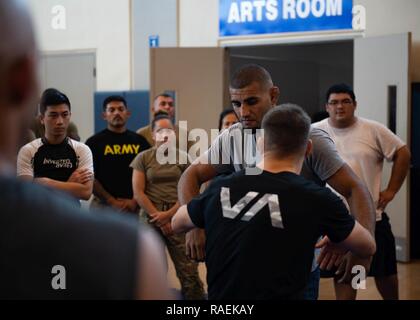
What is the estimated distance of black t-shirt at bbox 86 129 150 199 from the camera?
228 inches

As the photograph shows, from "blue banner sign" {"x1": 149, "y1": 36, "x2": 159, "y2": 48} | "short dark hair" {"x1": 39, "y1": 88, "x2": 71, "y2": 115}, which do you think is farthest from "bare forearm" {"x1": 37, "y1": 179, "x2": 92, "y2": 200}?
"blue banner sign" {"x1": 149, "y1": 36, "x2": 159, "y2": 48}

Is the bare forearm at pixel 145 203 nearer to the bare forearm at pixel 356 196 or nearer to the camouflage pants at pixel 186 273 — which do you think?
the camouflage pants at pixel 186 273

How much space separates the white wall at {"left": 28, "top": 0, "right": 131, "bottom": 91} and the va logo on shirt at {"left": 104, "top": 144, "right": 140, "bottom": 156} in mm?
3689

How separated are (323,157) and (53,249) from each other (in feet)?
7.47

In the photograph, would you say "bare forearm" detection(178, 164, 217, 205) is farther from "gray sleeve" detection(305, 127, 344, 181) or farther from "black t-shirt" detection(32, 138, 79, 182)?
"black t-shirt" detection(32, 138, 79, 182)

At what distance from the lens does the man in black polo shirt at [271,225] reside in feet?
7.47

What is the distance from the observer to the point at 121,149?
19.4 ft

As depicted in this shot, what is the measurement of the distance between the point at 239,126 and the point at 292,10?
4.96 meters

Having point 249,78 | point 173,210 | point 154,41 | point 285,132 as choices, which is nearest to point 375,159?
point 173,210

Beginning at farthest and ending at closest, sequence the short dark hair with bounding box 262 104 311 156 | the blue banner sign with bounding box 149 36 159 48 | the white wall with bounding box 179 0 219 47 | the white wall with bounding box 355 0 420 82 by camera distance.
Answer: the blue banner sign with bounding box 149 36 159 48
the white wall with bounding box 179 0 219 47
the white wall with bounding box 355 0 420 82
the short dark hair with bounding box 262 104 311 156

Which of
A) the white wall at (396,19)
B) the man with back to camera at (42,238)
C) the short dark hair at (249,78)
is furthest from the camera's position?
the white wall at (396,19)

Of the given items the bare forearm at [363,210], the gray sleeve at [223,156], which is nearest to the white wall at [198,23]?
the gray sleeve at [223,156]

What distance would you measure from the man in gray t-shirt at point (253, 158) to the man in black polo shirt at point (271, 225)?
50cm
